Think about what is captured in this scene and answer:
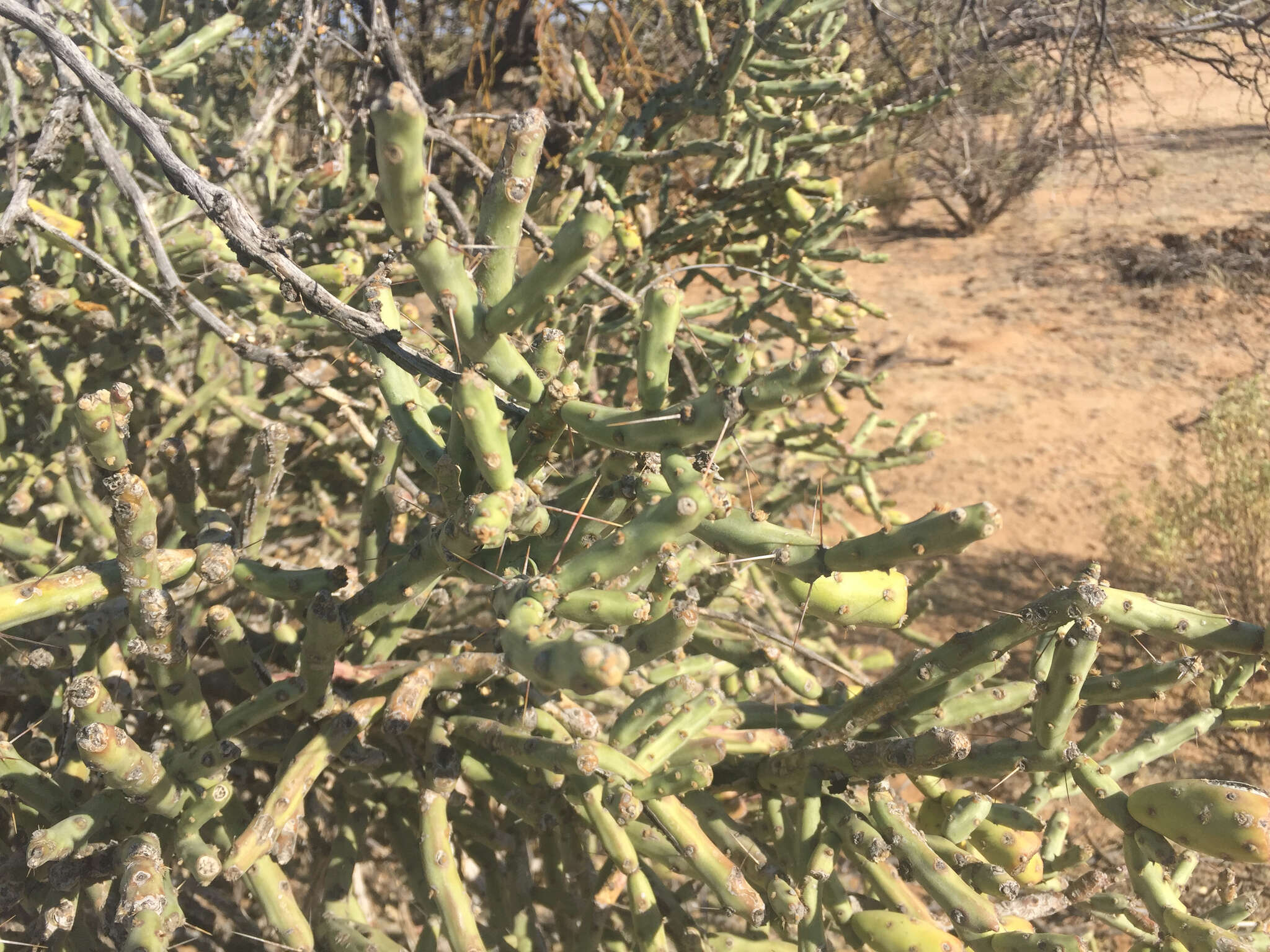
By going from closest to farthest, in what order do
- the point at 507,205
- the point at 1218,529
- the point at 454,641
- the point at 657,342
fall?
1. the point at 507,205
2. the point at 657,342
3. the point at 454,641
4. the point at 1218,529

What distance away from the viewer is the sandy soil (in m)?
5.84

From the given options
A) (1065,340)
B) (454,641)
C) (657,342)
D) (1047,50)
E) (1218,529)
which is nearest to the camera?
(657,342)

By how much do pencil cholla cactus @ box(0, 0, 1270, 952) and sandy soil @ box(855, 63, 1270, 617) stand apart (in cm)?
323

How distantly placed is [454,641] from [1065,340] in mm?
7568

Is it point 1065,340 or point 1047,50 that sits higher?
point 1047,50

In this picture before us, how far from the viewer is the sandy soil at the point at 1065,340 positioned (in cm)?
584

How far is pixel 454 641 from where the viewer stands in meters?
2.36

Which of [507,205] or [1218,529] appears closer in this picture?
[507,205]

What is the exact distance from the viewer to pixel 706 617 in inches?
100

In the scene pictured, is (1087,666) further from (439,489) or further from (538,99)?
(538,99)

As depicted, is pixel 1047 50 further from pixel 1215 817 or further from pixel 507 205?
pixel 507 205

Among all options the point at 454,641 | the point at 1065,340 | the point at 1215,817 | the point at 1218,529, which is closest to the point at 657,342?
the point at 1215,817

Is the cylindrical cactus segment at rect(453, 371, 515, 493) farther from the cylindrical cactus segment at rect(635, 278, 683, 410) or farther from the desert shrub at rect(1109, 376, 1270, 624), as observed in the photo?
the desert shrub at rect(1109, 376, 1270, 624)

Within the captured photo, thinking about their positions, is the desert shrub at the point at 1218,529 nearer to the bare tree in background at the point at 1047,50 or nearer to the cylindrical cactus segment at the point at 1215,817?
the bare tree in background at the point at 1047,50
